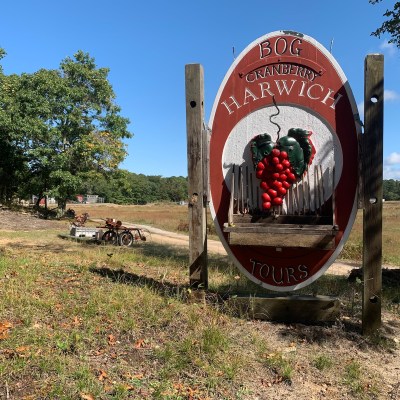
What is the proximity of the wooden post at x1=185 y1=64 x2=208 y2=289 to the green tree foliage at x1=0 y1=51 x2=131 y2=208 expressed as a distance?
23.3 meters

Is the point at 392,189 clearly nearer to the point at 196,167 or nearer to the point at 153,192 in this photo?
the point at 153,192

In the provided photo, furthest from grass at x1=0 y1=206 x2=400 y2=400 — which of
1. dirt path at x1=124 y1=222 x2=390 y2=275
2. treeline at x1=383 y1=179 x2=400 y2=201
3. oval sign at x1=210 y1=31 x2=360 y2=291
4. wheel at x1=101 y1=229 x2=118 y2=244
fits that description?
treeline at x1=383 y1=179 x2=400 y2=201

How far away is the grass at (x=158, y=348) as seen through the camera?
3.20 meters

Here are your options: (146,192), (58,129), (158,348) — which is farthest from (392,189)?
→ (158,348)

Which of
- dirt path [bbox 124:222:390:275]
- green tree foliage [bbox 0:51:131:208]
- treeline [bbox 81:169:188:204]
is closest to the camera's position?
dirt path [bbox 124:222:390:275]

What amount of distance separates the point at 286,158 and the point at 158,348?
2.35 m

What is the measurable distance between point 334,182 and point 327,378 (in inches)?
78.3

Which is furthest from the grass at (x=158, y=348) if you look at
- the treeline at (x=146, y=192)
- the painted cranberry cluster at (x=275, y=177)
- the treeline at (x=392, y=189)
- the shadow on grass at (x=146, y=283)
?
the treeline at (x=392, y=189)

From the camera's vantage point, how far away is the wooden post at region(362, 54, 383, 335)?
4.36 metres

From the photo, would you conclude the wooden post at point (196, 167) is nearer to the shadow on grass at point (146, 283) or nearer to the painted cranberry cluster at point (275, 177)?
the shadow on grass at point (146, 283)

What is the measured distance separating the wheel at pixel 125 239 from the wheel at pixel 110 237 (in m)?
0.18

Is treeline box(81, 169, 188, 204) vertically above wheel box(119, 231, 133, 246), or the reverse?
treeline box(81, 169, 188, 204)

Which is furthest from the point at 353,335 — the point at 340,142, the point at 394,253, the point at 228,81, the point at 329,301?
the point at 394,253

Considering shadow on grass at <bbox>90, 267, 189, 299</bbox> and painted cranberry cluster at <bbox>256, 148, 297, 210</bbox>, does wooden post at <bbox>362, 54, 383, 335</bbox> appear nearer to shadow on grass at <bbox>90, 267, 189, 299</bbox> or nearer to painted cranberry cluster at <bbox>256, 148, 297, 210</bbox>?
painted cranberry cluster at <bbox>256, 148, 297, 210</bbox>
